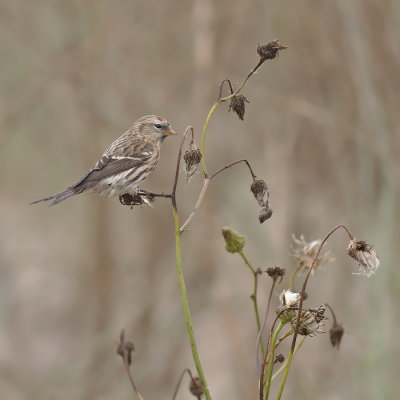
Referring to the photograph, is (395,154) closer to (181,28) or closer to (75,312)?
(181,28)

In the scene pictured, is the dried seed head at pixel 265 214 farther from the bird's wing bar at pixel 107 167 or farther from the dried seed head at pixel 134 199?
the bird's wing bar at pixel 107 167

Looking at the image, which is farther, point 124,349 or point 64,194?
point 64,194

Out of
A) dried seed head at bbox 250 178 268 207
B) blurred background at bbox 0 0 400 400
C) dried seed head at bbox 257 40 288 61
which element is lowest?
dried seed head at bbox 250 178 268 207

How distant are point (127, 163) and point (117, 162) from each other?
0.06 metres

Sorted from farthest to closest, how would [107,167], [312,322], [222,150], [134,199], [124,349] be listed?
Result: [222,150] < [107,167] < [134,199] < [124,349] < [312,322]

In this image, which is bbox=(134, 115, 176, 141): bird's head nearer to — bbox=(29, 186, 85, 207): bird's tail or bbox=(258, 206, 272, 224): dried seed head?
bbox=(29, 186, 85, 207): bird's tail

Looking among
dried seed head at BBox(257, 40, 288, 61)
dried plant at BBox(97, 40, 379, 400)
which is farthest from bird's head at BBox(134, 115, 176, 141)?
dried seed head at BBox(257, 40, 288, 61)

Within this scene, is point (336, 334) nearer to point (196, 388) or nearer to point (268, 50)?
point (196, 388)

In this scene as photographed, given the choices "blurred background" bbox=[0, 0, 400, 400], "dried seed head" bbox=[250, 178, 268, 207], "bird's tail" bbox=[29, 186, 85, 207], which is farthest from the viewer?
"blurred background" bbox=[0, 0, 400, 400]

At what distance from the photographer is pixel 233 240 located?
8.13 ft

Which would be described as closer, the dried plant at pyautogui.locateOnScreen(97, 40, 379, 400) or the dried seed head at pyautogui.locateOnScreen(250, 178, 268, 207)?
the dried plant at pyautogui.locateOnScreen(97, 40, 379, 400)

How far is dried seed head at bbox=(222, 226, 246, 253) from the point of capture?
2.48m

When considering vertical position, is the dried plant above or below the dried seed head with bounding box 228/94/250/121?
below

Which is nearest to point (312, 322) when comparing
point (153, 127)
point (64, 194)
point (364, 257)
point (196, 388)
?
point (364, 257)
